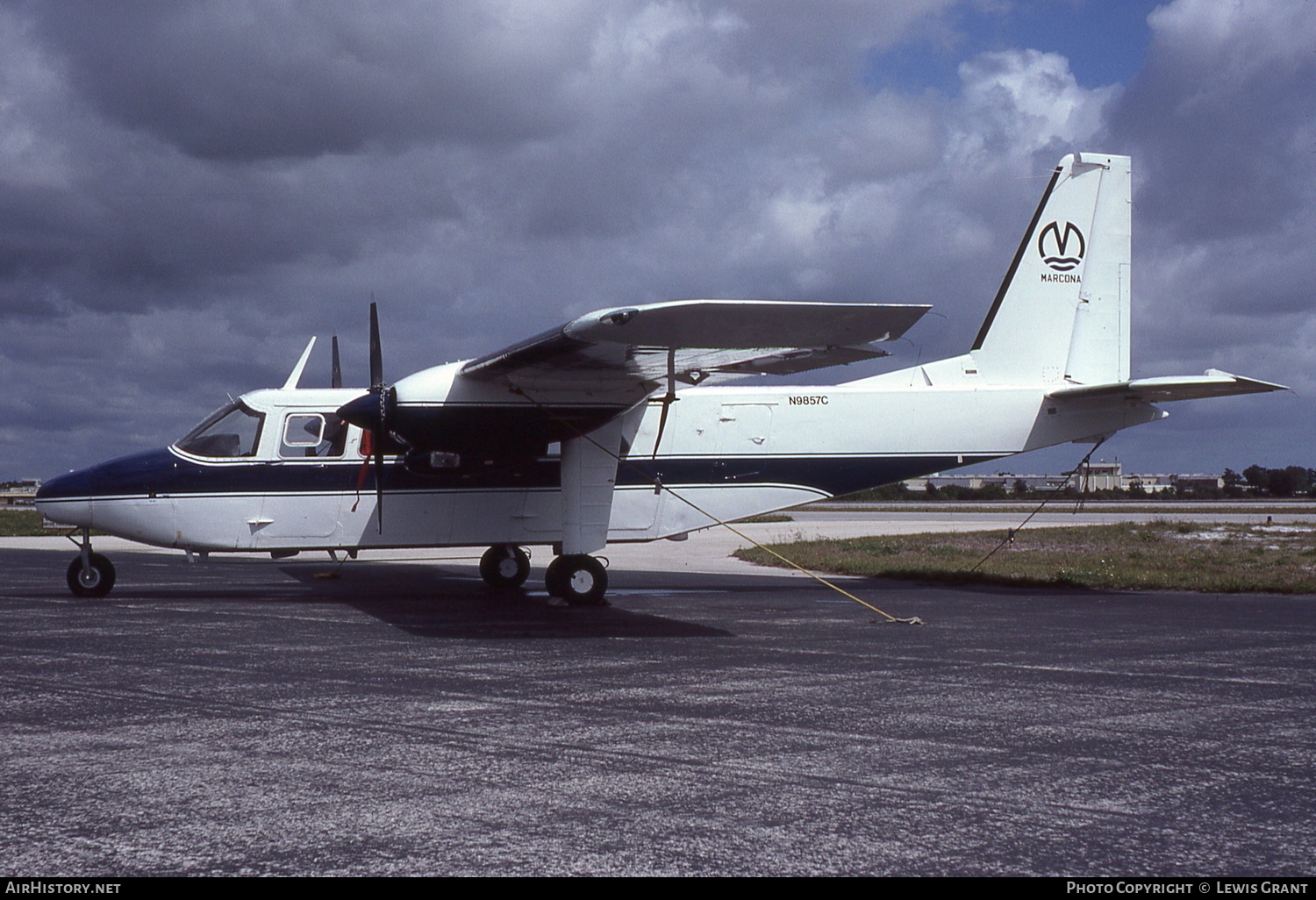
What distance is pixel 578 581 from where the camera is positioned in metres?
15.6

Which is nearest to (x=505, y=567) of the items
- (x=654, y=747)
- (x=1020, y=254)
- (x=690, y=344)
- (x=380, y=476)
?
(x=380, y=476)

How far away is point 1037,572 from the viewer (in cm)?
2203

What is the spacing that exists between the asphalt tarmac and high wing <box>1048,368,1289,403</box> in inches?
171

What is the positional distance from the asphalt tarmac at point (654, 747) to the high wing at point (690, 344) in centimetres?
320

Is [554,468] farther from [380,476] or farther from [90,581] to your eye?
[90,581]

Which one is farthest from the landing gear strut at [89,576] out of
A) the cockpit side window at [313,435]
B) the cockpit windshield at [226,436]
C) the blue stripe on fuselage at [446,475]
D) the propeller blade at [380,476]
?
the propeller blade at [380,476]

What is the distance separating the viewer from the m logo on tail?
61.1ft

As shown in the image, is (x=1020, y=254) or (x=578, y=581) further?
(x=1020, y=254)

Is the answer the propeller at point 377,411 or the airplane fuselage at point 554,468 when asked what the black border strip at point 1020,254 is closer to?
the airplane fuselage at point 554,468

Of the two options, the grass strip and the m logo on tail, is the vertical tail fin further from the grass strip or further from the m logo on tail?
the grass strip

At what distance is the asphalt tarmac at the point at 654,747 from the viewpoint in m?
4.61

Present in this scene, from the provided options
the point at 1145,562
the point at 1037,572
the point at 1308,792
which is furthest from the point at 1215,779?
the point at 1145,562

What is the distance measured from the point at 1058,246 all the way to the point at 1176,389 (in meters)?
3.17
